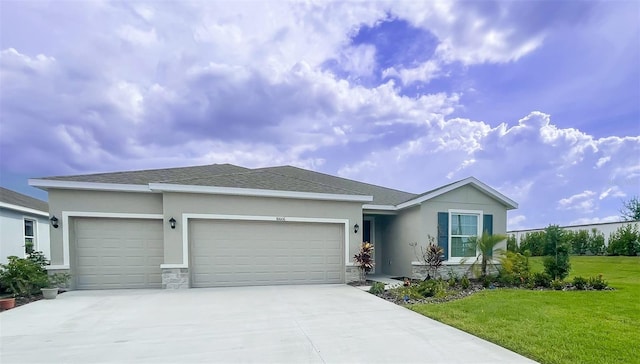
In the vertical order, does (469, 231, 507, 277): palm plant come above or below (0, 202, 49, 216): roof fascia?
below

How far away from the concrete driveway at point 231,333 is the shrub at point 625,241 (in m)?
17.7

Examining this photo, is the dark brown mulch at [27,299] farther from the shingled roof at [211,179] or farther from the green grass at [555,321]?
the green grass at [555,321]

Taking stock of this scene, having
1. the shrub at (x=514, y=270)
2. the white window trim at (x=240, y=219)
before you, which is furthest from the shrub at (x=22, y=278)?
the shrub at (x=514, y=270)

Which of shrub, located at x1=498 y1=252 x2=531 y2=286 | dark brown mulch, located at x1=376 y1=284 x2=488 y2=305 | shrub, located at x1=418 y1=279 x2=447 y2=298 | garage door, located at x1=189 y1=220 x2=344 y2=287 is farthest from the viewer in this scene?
garage door, located at x1=189 y1=220 x2=344 y2=287

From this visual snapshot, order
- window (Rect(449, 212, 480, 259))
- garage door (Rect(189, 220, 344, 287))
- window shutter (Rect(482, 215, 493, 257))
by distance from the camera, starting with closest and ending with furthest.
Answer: garage door (Rect(189, 220, 344, 287)) < window (Rect(449, 212, 480, 259)) < window shutter (Rect(482, 215, 493, 257))

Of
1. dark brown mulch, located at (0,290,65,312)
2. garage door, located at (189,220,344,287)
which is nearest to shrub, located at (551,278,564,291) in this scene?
garage door, located at (189,220,344,287)

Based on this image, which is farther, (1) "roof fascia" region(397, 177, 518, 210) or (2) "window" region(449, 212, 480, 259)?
(2) "window" region(449, 212, 480, 259)

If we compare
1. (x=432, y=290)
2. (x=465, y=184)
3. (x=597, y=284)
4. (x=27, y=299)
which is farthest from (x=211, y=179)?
(x=597, y=284)

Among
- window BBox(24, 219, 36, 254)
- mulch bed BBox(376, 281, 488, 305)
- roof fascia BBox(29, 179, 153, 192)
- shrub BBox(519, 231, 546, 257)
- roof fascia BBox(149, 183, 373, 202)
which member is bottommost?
shrub BBox(519, 231, 546, 257)

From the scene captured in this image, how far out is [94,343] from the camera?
16.8ft

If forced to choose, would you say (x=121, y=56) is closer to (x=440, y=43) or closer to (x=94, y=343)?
(x=94, y=343)

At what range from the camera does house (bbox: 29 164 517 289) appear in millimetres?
10141

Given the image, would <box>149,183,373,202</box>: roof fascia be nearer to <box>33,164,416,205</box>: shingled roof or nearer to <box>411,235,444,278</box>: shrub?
<box>33,164,416,205</box>: shingled roof

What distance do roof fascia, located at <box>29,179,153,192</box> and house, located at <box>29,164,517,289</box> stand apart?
0.03 meters
